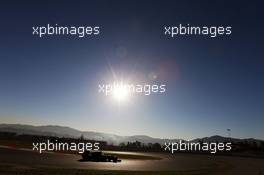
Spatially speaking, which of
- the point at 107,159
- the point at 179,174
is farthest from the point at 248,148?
the point at 179,174

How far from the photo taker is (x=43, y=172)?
3719 centimetres

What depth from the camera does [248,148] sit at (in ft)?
414

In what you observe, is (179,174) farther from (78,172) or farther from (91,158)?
(91,158)

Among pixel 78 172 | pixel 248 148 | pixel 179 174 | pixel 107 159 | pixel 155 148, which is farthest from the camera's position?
pixel 248 148

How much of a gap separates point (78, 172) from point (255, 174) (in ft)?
62.0

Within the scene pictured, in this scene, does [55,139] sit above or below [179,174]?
above

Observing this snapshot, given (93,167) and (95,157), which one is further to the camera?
(95,157)

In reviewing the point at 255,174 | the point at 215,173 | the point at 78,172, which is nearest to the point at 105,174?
A: the point at 78,172

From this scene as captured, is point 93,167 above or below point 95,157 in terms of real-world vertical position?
below

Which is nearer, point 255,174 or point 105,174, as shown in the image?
point 105,174

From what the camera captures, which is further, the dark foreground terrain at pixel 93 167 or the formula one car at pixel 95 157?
the formula one car at pixel 95 157

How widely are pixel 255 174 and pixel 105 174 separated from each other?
17.0 meters

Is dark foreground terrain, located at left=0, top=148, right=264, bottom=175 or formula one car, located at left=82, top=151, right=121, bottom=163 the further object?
formula one car, located at left=82, top=151, right=121, bottom=163

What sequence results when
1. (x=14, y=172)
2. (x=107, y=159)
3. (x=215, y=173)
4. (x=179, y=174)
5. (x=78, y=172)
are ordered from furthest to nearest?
(x=107, y=159) < (x=215, y=173) < (x=179, y=174) < (x=78, y=172) < (x=14, y=172)
